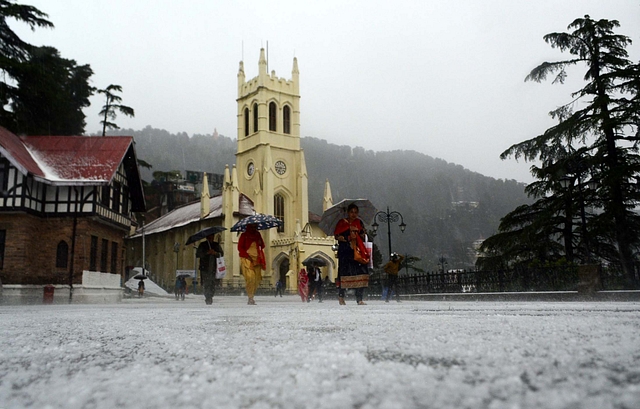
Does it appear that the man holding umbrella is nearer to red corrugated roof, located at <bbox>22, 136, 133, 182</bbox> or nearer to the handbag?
the handbag

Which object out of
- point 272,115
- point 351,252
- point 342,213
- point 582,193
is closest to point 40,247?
point 342,213

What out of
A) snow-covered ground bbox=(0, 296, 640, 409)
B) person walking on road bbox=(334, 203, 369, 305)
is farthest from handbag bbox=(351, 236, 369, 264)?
snow-covered ground bbox=(0, 296, 640, 409)

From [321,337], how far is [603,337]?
4.16ft

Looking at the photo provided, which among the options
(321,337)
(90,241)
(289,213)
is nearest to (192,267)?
(289,213)

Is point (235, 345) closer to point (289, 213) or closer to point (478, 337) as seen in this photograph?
point (478, 337)

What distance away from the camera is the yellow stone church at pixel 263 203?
163ft

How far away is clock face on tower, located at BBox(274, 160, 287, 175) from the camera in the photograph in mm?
56531

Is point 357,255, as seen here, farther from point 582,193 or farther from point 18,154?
point 18,154

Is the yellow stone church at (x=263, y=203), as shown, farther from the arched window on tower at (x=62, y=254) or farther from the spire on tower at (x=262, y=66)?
the arched window on tower at (x=62, y=254)

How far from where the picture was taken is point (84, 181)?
21.9 metres

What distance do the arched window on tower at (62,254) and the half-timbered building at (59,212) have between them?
0.04m

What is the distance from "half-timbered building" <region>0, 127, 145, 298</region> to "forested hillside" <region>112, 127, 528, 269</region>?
71698 mm

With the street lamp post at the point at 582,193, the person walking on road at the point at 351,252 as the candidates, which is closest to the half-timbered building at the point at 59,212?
the person walking on road at the point at 351,252

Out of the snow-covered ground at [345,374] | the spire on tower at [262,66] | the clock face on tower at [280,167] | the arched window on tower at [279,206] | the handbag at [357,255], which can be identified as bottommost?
the snow-covered ground at [345,374]
